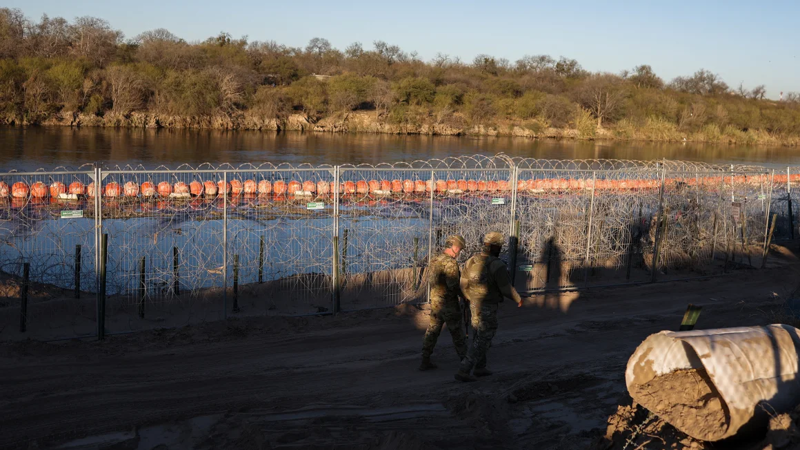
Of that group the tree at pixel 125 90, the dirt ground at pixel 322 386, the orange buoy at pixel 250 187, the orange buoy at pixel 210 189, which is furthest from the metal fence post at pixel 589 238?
the tree at pixel 125 90

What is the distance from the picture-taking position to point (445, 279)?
8.98 meters

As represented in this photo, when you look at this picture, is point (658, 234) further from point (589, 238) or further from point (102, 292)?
point (102, 292)

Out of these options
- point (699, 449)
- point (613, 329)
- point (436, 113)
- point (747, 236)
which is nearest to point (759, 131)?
point (436, 113)

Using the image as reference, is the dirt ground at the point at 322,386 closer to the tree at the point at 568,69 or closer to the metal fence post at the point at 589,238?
the metal fence post at the point at 589,238

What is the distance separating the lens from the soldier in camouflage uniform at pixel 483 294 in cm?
877

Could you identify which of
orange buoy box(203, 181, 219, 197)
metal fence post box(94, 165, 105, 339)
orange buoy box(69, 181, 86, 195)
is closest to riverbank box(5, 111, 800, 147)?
orange buoy box(203, 181, 219, 197)

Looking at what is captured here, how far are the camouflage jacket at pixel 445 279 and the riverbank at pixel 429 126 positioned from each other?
187 feet

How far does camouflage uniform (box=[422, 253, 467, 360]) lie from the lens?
8961 millimetres

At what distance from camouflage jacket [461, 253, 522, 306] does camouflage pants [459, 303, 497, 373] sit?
9 centimetres

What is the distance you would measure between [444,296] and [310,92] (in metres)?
72.7

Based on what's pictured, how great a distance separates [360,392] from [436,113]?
7229 centimetres

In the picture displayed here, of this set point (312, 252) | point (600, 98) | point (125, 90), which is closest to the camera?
point (312, 252)

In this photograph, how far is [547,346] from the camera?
1068 cm

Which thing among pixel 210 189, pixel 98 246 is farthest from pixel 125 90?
pixel 98 246
